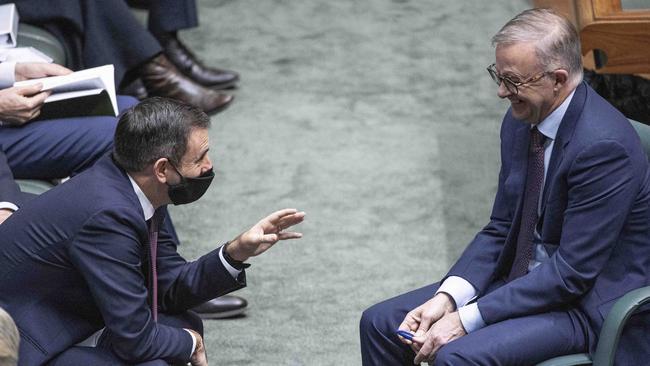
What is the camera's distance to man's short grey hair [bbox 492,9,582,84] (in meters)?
2.54

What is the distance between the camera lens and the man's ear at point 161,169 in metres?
2.66

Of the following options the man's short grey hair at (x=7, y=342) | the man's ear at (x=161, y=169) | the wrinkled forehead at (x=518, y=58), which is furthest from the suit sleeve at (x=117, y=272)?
the wrinkled forehead at (x=518, y=58)

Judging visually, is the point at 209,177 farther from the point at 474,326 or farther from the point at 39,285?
the point at 474,326

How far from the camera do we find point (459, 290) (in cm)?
279

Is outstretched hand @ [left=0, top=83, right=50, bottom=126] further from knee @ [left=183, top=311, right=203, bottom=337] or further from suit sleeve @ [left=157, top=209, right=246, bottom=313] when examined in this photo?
knee @ [left=183, top=311, right=203, bottom=337]

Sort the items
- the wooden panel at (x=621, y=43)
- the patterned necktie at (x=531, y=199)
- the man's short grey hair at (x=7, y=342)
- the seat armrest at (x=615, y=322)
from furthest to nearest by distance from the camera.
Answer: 1. the wooden panel at (x=621, y=43)
2. the patterned necktie at (x=531, y=199)
3. the seat armrest at (x=615, y=322)
4. the man's short grey hair at (x=7, y=342)

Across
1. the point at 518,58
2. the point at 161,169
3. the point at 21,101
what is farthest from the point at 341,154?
the point at 518,58

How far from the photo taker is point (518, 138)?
9.01 ft

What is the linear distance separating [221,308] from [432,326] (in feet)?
3.43

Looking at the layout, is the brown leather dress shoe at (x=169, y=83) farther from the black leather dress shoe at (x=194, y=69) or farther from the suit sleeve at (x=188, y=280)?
the suit sleeve at (x=188, y=280)

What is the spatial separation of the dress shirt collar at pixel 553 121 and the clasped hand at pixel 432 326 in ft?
1.45

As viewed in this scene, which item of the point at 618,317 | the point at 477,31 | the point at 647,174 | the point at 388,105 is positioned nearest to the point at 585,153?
the point at 647,174

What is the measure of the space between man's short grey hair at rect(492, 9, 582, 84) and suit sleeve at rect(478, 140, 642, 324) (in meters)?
0.19

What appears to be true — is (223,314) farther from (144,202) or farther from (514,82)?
(514,82)
